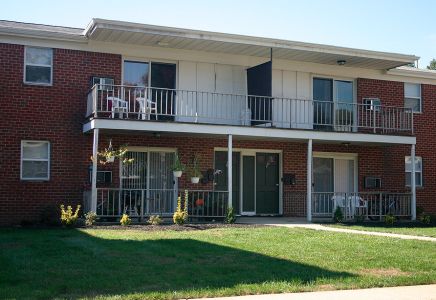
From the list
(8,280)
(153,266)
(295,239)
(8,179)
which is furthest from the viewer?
(8,179)

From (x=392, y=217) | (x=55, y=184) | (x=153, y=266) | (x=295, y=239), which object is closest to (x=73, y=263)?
(x=153, y=266)

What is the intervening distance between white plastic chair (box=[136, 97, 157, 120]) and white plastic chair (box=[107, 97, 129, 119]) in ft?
1.31

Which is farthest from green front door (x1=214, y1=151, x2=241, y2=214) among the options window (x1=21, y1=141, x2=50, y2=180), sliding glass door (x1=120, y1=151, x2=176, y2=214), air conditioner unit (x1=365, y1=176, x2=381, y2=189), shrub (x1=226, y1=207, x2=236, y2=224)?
window (x1=21, y1=141, x2=50, y2=180)

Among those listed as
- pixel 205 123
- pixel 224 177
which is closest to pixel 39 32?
pixel 205 123

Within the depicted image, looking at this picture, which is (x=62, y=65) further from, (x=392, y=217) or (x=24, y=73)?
(x=392, y=217)

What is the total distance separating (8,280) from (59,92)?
10182 millimetres

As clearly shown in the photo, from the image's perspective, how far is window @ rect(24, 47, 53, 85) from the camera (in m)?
17.0

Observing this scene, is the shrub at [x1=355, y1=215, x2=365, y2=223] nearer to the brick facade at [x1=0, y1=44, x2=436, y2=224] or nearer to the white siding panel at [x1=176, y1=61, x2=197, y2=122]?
the brick facade at [x1=0, y1=44, x2=436, y2=224]

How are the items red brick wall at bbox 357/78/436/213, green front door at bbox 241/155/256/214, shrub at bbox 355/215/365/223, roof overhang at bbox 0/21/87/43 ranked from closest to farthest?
roof overhang at bbox 0/21/87/43 < shrub at bbox 355/215/365/223 < green front door at bbox 241/155/256/214 < red brick wall at bbox 357/78/436/213

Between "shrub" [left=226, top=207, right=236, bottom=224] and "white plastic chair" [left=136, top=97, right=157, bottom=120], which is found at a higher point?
"white plastic chair" [left=136, top=97, right=157, bottom=120]

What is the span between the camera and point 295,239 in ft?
40.9

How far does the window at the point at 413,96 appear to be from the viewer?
22092 mm

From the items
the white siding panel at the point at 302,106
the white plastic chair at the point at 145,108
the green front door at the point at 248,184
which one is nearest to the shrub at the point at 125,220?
the white plastic chair at the point at 145,108

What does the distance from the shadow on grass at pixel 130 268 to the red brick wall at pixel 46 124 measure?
16.4ft
